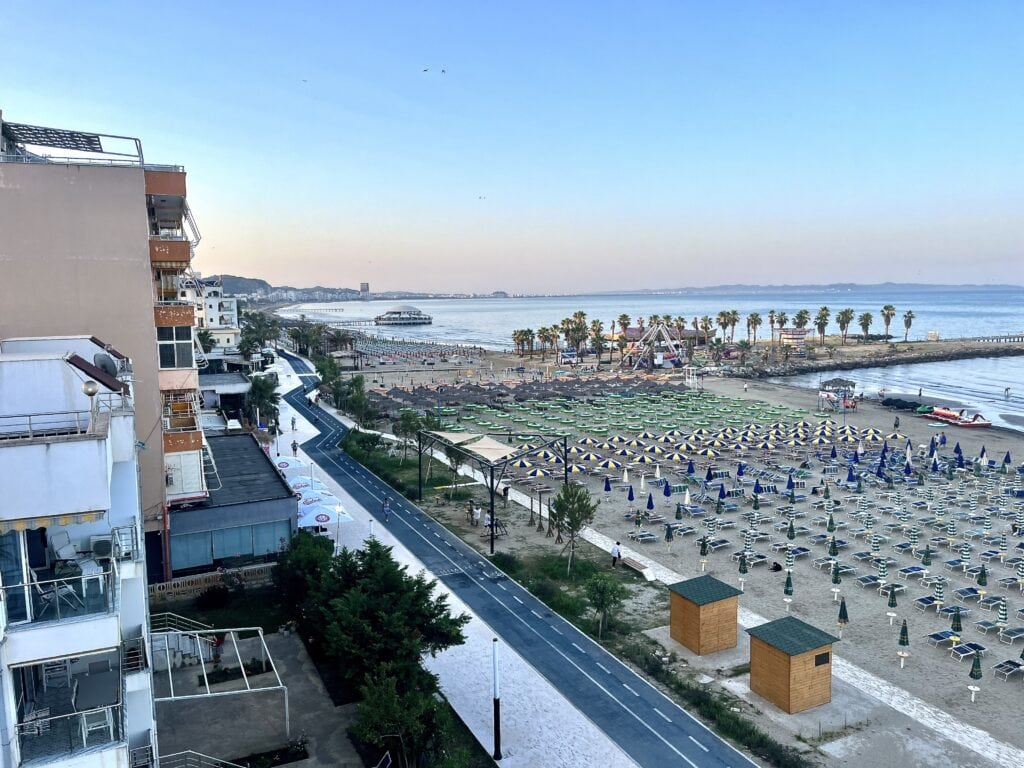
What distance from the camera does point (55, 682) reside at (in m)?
11.2

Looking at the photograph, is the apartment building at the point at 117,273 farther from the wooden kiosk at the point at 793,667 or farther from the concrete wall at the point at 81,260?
the wooden kiosk at the point at 793,667

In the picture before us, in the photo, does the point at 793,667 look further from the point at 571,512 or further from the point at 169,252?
the point at 169,252

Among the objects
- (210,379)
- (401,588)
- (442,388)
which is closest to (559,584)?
(401,588)

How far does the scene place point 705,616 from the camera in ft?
70.4

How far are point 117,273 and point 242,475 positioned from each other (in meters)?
11.2

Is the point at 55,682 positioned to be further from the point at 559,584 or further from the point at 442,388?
the point at 442,388

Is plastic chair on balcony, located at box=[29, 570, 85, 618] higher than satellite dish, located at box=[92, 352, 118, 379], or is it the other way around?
satellite dish, located at box=[92, 352, 118, 379]

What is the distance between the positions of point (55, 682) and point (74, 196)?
1696cm

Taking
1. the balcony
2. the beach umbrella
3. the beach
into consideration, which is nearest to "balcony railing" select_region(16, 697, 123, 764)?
the beach

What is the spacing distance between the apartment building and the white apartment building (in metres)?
12.2

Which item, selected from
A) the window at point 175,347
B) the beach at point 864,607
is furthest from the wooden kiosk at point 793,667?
the window at point 175,347

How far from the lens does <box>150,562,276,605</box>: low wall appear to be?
25141 millimetres

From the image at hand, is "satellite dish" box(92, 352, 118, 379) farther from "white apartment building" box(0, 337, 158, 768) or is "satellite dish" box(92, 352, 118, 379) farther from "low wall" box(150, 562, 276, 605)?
"low wall" box(150, 562, 276, 605)

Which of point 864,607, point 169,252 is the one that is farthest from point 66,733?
point 864,607
